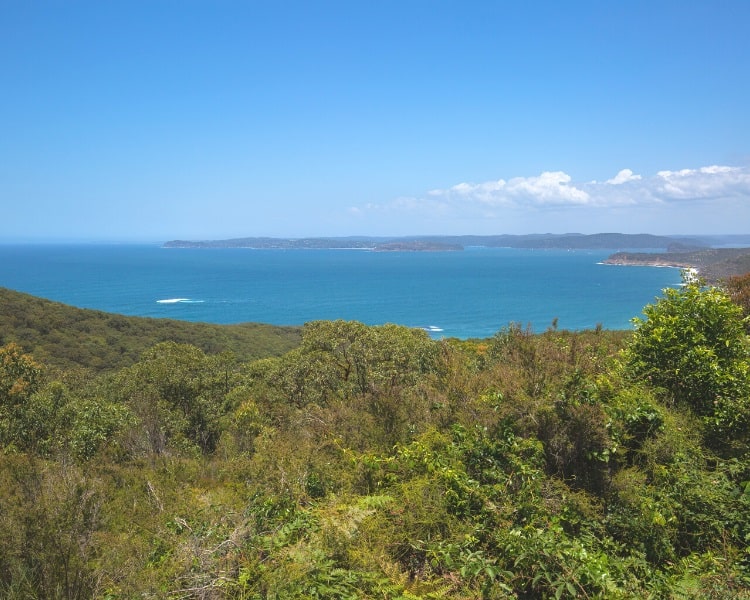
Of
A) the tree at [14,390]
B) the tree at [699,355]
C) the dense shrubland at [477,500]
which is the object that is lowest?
the tree at [14,390]

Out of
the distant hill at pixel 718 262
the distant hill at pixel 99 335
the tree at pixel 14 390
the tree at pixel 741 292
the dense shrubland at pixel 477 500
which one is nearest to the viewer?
the dense shrubland at pixel 477 500

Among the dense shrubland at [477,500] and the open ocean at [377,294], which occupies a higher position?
the dense shrubland at [477,500]

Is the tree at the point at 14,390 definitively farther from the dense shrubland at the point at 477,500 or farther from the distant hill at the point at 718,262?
the distant hill at the point at 718,262

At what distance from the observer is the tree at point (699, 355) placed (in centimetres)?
838

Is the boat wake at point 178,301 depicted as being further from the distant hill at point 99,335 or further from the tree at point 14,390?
the tree at point 14,390

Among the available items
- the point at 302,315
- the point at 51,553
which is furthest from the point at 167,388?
the point at 302,315

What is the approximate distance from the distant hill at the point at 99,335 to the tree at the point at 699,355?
1879 inches

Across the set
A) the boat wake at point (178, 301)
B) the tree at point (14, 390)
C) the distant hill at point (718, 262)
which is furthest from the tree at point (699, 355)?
the boat wake at point (178, 301)

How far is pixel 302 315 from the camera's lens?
356ft

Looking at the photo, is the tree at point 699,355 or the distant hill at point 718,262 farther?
the distant hill at point 718,262

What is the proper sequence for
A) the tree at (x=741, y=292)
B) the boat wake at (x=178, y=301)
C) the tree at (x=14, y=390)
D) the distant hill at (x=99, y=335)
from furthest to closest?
the boat wake at (x=178, y=301), the distant hill at (x=99, y=335), the tree at (x=741, y=292), the tree at (x=14, y=390)

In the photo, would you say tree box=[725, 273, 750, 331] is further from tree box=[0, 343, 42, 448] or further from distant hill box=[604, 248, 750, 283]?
distant hill box=[604, 248, 750, 283]

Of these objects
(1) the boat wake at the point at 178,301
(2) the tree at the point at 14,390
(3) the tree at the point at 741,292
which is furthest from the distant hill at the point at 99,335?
(1) the boat wake at the point at 178,301

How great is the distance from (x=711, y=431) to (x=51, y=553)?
1024cm
